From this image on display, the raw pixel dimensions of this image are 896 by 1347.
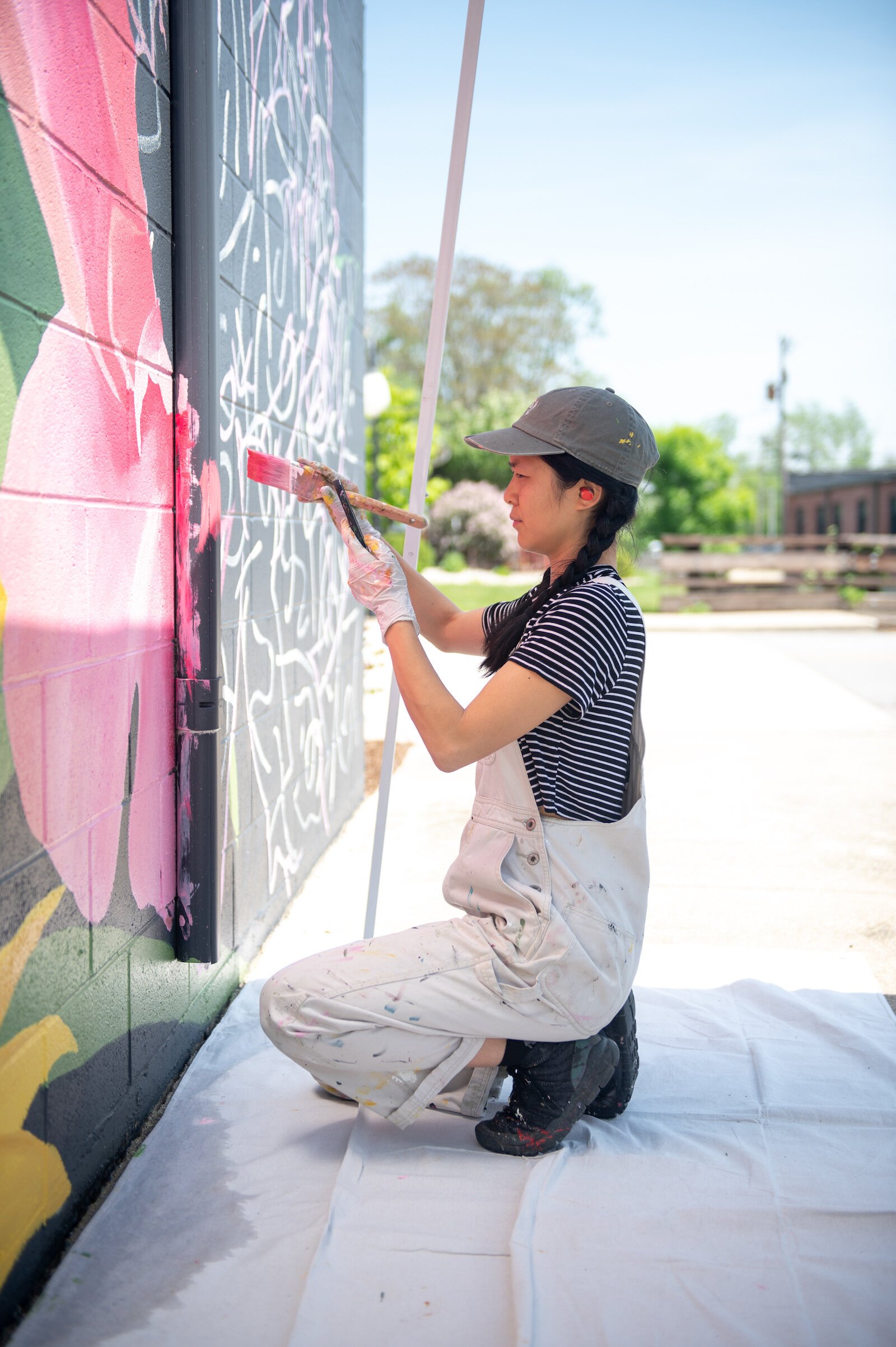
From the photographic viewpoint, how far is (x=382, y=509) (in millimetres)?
2297

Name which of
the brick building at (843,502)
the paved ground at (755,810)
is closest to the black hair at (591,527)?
the paved ground at (755,810)

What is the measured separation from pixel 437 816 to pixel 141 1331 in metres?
3.50

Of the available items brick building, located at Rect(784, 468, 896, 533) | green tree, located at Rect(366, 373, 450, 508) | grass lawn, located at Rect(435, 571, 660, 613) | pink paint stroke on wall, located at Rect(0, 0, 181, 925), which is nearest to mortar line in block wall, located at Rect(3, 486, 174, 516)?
pink paint stroke on wall, located at Rect(0, 0, 181, 925)

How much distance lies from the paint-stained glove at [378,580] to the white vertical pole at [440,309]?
0.19 meters

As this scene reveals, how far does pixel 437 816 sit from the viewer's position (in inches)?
201

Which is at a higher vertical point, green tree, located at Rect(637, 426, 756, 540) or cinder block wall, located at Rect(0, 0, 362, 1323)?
green tree, located at Rect(637, 426, 756, 540)

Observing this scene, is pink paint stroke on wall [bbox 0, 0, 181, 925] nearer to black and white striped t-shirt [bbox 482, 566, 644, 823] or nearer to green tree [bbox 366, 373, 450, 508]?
black and white striped t-shirt [bbox 482, 566, 644, 823]

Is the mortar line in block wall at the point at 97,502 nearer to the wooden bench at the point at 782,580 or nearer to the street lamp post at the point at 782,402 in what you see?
the wooden bench at the point at 782,580

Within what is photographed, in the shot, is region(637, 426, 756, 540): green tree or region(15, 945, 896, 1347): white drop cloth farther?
region(637, 426, 756, 540): green tree

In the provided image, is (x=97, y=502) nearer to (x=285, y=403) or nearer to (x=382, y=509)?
(x=382, y=509)

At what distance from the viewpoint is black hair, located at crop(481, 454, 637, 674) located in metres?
2.18

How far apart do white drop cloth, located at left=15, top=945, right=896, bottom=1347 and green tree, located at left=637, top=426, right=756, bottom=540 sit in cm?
3834

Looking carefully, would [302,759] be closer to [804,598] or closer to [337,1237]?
[337,1237]

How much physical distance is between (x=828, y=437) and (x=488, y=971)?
105503mm
